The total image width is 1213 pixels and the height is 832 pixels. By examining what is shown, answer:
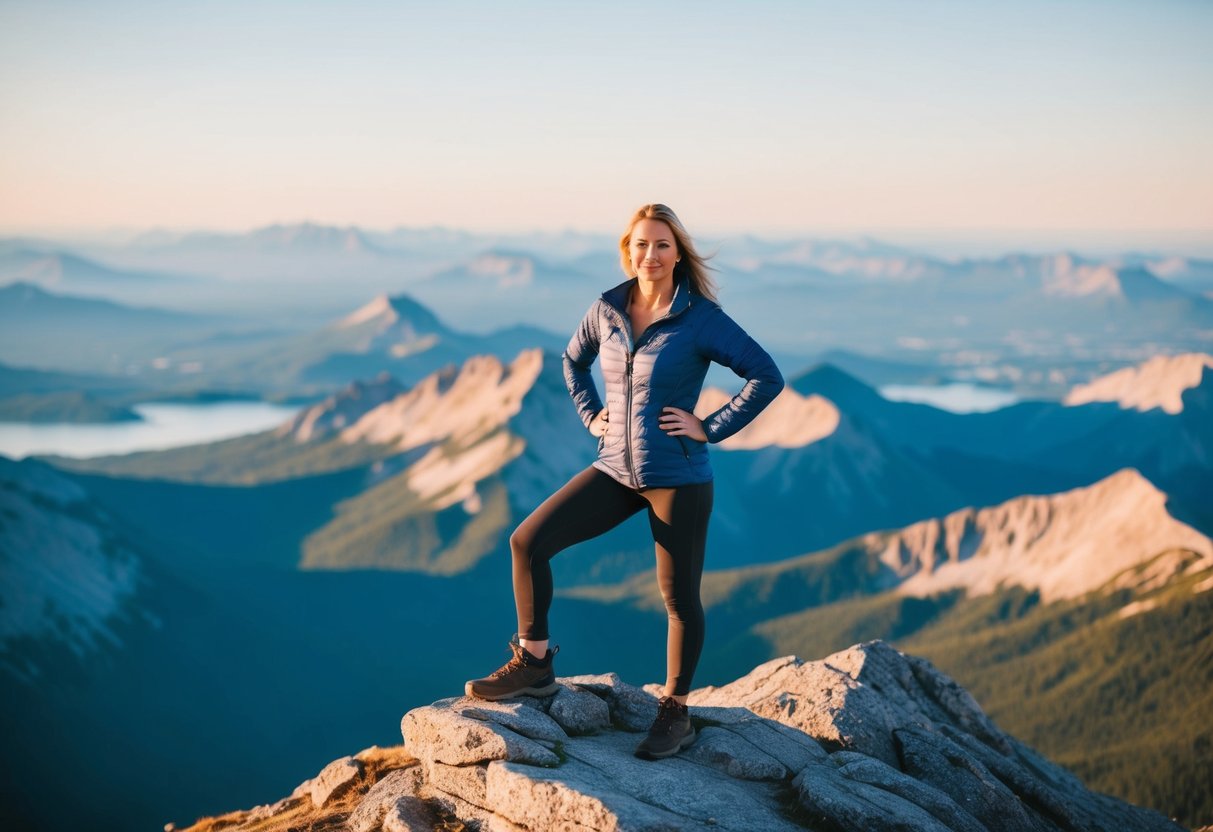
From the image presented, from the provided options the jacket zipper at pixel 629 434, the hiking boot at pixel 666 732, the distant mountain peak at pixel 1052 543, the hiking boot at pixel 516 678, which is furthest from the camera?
the distant mountain peak at pixel 1052 543

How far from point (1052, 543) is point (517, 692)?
174576 millimetres

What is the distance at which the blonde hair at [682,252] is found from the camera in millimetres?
14641

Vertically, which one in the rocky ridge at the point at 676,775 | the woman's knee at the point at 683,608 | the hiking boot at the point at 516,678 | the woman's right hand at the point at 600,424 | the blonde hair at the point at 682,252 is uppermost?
the blonde hair at the point at 682,252

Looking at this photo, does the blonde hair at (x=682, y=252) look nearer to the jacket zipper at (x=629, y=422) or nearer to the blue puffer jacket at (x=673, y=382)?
the blue puffer jacket at (x=673, y=382)

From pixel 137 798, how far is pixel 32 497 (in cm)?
6289

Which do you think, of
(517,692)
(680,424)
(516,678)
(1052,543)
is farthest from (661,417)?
(1052,543)

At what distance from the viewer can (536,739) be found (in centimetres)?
1594

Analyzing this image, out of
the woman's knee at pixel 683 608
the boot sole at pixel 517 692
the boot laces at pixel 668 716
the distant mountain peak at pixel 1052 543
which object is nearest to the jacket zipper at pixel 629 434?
the woman's knee at pixel 683 608

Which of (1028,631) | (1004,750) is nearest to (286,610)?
(1028,631)

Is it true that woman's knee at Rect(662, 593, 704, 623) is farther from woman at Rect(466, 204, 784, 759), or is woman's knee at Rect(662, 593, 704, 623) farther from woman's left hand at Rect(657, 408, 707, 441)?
woman's left hand at Rect(657, 408, 707, 441)

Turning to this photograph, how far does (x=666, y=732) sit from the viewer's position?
1638 centimetres

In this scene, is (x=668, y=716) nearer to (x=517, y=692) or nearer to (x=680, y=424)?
(x=517, y=692)

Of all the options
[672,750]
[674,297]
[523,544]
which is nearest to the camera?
[674,297]

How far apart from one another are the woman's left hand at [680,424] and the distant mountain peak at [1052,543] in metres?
160
